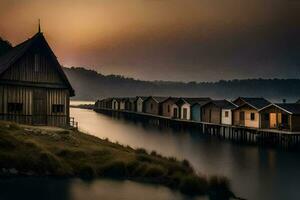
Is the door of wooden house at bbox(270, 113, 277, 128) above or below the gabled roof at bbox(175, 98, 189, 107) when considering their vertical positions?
below

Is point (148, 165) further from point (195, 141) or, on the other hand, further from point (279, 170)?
point (195, 141)

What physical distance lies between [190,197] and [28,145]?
10663 mm

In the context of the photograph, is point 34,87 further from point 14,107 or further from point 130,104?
point 130,104

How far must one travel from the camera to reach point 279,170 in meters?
33.8

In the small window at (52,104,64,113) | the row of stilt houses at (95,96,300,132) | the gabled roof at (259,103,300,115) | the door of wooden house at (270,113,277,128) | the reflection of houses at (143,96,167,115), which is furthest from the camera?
the reflection of houses at (143,96,167,115)

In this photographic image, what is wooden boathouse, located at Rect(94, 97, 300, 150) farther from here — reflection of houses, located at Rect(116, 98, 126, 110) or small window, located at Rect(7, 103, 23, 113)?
reflection of houses, located at Rect(116, 98, 126, 110)

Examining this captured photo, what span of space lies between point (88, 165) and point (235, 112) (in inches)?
1482

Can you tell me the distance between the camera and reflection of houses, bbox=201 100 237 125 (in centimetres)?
5721

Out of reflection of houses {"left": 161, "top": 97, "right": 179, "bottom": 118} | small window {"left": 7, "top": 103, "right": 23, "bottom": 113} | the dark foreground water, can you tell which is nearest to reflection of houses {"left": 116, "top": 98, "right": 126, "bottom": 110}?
reflection of houses {"left": 161, "top": 97, "right": 179, "bottom": 118}

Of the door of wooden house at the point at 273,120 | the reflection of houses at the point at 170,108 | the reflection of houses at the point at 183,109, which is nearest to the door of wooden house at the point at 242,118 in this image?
the door of wooden house at the point at 273,120

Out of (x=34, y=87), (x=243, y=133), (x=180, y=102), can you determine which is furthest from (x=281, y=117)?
(x=34, y=87)

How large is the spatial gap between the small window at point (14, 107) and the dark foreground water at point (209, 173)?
47.0 feet

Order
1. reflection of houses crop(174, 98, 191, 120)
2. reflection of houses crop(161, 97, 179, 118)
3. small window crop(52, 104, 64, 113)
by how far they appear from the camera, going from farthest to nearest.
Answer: reflection of houses crop(161, 97, 179, 118), reflection of houses crop(174, 98, 191, 120), small window crop(52, 104, 64, 113)

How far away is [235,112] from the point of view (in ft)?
182
